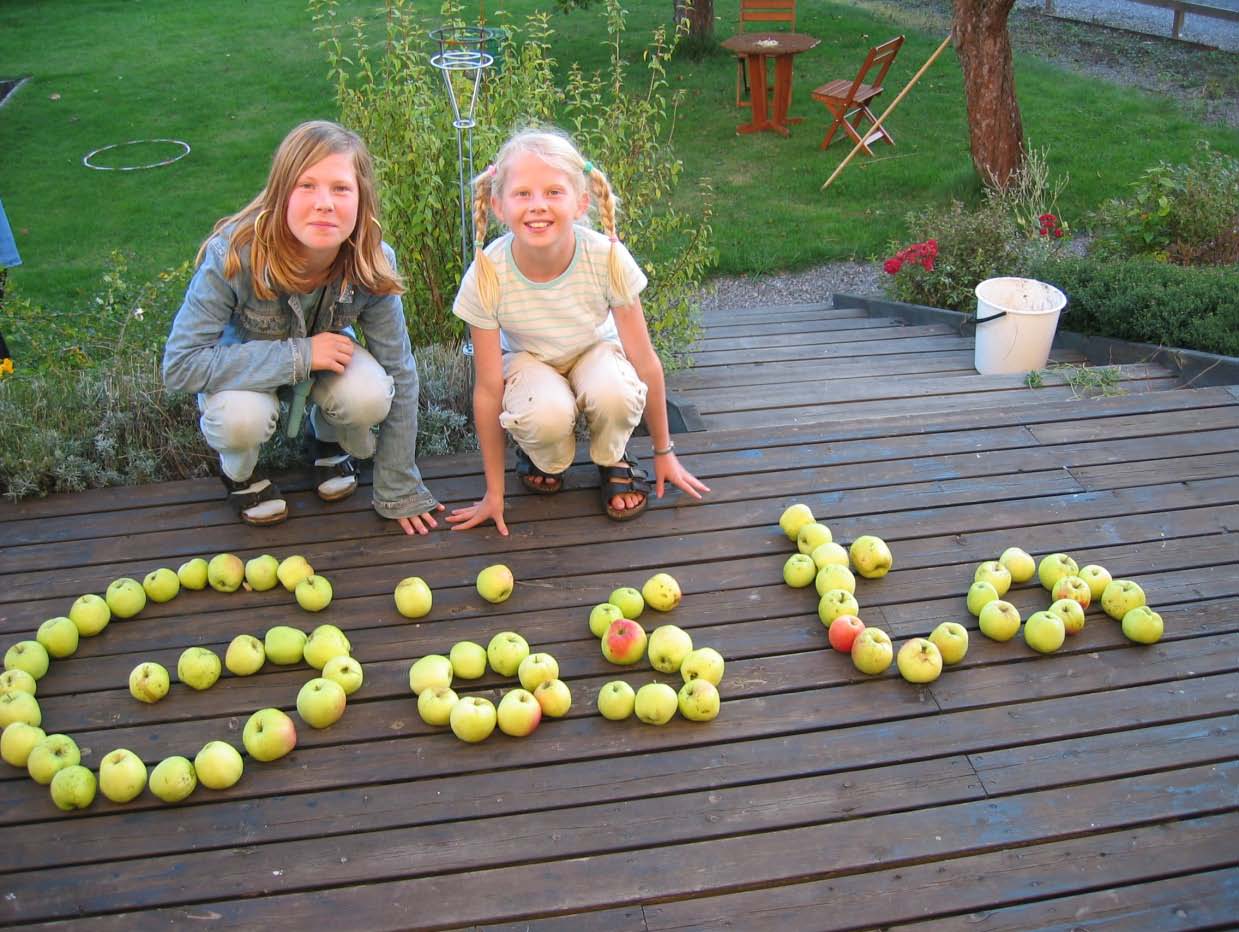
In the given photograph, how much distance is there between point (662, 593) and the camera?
10.3ft

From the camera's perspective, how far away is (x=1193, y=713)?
277 centimetres

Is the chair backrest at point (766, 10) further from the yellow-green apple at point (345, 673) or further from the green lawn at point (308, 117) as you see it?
the yellow-green apple at point (345, 673)

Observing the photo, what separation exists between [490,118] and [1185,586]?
3349mm

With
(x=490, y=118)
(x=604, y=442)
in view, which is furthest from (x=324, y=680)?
(x=490, y=118)

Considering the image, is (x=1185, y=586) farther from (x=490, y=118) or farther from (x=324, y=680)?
(x=490, y=118)

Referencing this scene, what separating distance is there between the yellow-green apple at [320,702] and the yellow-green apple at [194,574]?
0.72m

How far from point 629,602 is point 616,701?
1.38 feet

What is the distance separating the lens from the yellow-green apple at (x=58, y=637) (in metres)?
3.02

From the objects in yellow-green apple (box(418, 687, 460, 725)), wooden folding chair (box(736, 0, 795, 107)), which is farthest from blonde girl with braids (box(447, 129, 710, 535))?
wooden folding chair (box(736, 0, 795, 107))

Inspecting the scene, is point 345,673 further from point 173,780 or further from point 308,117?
point 308,117

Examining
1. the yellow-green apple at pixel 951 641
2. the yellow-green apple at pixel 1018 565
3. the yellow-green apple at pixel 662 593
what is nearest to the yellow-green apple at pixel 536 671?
the yellow-green apple at pixel 662 593

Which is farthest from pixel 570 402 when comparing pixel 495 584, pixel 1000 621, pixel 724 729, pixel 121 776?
pixel 121 776

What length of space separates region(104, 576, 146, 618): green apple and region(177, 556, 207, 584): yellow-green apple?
13 cm

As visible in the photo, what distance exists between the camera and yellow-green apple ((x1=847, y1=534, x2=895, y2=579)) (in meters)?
3.26
